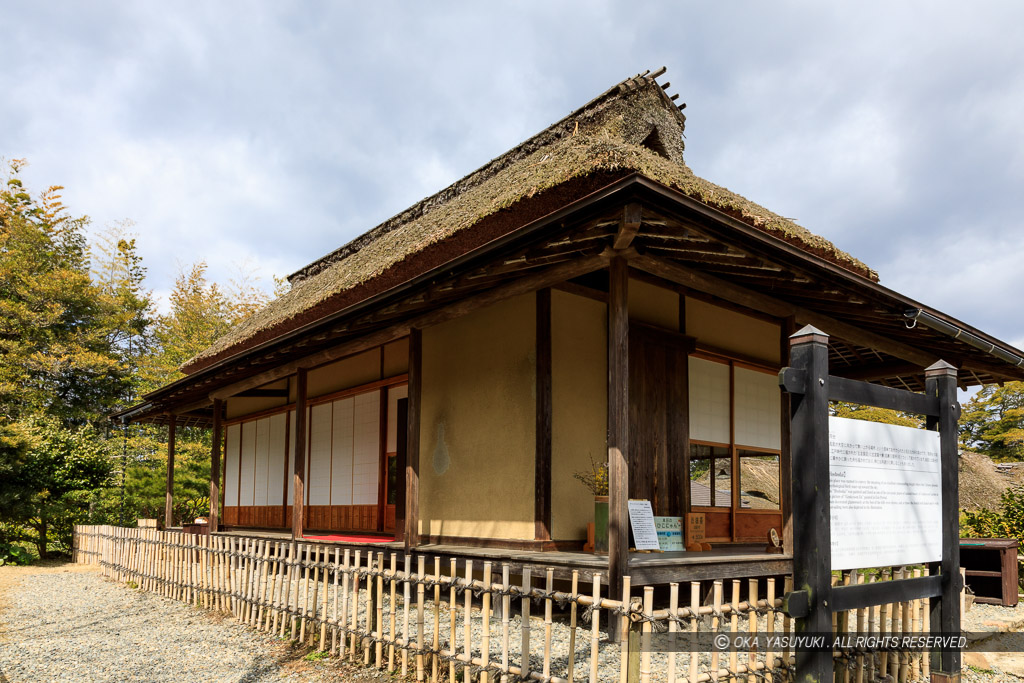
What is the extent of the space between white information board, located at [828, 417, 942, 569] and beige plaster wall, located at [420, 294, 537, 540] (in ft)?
10.8

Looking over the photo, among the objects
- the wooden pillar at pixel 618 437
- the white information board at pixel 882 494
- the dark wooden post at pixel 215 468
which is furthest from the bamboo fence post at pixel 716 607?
the dark wooden post at pixel 215 468

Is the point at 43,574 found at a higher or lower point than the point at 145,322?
lower

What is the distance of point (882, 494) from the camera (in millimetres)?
3277

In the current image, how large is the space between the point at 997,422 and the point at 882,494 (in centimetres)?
2446

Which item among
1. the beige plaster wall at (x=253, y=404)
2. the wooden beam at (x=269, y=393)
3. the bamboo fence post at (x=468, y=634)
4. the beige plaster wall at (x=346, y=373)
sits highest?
the beige plaster wall at (x=346, y=373)

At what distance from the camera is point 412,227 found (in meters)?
10.3

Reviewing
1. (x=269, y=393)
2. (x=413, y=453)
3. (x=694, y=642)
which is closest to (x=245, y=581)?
(x=413, y=453)

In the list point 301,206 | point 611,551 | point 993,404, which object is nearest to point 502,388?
point 611,551

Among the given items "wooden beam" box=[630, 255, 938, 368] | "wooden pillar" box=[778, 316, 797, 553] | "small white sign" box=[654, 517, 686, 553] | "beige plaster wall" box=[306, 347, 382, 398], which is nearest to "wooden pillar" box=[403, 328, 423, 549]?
"small white sign" box=[654, 517, 686, 553]

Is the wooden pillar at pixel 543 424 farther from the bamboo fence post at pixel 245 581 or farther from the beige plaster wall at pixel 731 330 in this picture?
the bamboo fence post at pixel 245 581

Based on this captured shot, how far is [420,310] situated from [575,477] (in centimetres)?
206

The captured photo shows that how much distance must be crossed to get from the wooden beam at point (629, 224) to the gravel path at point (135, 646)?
127 inches

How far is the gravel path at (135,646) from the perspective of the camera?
501 cm

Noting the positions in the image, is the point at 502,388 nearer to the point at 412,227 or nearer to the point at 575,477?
the point at 575,477
